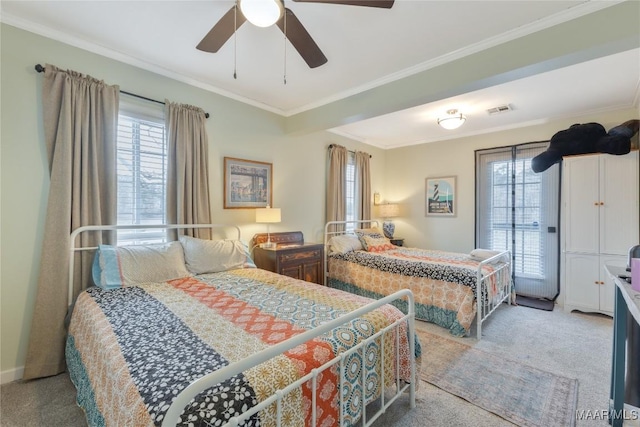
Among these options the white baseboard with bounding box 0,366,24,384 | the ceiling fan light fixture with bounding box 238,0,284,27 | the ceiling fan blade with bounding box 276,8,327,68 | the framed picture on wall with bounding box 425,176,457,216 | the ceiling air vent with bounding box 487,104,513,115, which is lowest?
the white baseboard with bounding box 0,366,24,384

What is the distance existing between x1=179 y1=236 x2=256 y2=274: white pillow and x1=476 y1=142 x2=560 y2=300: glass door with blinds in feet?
13.0

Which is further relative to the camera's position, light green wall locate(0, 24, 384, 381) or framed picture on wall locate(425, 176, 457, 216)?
framed picture on wall locate(425, 176, 457, 216)

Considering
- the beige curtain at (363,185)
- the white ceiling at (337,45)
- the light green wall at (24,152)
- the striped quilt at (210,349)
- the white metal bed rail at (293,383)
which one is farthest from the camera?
the beige curtain at (363,185)

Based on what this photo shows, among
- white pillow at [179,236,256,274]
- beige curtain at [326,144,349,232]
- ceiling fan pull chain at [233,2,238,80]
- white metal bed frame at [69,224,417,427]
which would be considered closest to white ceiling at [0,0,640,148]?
ceiling fan pull chain at [233,2,238,80]

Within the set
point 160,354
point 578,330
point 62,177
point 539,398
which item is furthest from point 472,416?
point 62,177

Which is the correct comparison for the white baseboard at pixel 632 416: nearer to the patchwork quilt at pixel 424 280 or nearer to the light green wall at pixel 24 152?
the patchwork quilt at pixel 424 280

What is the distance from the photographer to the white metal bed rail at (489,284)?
2.88 m

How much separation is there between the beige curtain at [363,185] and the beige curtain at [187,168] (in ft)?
9.24

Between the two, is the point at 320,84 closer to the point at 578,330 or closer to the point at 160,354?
the point at 160,354

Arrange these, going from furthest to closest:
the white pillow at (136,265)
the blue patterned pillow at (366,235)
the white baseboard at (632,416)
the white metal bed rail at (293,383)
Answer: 1. the blue patterned pillow at (366,235)
2. the white pillow at (136,265)
3. the white baseboard at (632,416)
4. the white metal bed rail at (293,383)

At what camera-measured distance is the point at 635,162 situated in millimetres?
3236

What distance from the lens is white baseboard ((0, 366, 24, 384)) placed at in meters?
2.12

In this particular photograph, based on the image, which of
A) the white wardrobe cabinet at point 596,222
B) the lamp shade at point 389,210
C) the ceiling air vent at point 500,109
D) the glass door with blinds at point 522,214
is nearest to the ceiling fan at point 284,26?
the ceiling air vent at point 500,109

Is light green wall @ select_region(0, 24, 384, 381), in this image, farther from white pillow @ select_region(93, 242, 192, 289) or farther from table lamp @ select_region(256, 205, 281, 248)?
table lamp @ select_region(256, 205, 281, 248)
